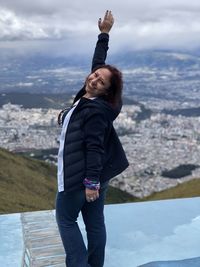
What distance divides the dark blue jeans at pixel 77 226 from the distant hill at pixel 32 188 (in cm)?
1473

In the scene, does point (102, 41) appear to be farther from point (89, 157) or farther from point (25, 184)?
point (25, 184)

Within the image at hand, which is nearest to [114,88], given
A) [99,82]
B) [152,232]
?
[99,82]

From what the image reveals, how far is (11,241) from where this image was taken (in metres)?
5.84

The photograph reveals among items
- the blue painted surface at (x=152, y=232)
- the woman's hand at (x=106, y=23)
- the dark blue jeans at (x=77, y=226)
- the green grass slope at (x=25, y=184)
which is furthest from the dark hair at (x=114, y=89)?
the green grass slope at (x=25, y=184)

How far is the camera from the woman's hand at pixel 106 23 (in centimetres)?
454

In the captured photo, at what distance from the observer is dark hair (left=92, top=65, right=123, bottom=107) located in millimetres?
4012

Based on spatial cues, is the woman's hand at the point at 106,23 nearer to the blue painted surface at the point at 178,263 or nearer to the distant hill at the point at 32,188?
the blue painted surface at the point at 178,263

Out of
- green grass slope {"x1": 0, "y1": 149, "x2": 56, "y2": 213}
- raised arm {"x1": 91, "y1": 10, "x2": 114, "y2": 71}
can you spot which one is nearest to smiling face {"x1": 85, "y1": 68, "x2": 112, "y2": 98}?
raised arm {"x1": 91, "y1": 10, "x2": 114, "y2": 71}

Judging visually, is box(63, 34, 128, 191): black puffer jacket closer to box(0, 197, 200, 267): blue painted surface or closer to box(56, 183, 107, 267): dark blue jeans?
box(56, 183, 107, 267): dark blue jeans

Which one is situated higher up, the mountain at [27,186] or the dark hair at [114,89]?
the dark hair at [114,89]

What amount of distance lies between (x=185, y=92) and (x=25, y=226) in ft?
376

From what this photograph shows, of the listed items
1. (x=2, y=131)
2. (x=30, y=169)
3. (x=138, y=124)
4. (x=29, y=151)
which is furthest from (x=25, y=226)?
(x=138, y=124)

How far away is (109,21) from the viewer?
4555 mm

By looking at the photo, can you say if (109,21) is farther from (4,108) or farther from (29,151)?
(4,108)
